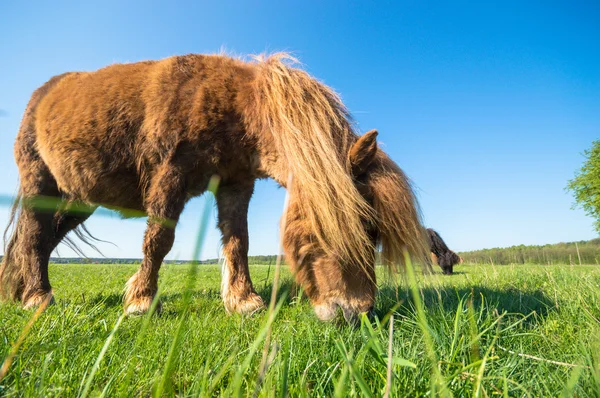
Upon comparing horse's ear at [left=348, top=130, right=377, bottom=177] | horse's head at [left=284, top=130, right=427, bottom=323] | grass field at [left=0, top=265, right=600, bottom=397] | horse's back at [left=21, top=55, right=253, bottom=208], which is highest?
horse's back at [left=21, top=55, right=253, bottom=208]

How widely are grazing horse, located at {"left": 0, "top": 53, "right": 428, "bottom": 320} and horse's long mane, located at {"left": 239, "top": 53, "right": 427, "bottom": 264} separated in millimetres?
11

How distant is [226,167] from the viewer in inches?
152

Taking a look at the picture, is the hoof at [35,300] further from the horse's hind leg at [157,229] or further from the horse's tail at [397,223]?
the horse's tail at [397,223]

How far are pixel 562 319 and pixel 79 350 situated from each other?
3020 mm

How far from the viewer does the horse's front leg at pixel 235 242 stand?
13.0 feet

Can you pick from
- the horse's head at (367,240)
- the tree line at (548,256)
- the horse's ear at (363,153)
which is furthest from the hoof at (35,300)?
the tree line at (548,256)

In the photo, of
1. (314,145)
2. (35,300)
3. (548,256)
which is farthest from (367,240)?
(548,256)

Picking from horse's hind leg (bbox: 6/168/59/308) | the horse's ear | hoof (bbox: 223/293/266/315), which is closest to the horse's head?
the horse's ear

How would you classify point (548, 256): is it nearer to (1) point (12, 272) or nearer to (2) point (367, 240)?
(2) point (367, 240)

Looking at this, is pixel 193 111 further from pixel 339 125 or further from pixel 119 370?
pixel 119 370

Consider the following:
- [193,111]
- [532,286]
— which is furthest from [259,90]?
[532,286]

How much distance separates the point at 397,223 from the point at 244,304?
1.84 meters

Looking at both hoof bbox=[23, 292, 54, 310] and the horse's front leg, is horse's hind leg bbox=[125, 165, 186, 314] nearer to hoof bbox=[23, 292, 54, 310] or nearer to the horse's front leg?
the horse's front leg

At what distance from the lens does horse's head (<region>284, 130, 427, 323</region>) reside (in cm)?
274
